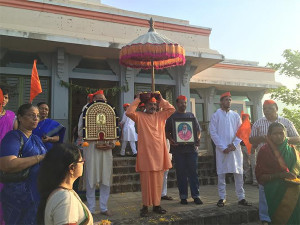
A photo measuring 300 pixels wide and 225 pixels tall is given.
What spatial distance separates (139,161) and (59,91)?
16.1ft

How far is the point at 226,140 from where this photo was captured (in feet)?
14.7

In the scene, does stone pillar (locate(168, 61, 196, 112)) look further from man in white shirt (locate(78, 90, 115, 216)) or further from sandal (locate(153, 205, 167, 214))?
sandal (locate(153, 205, 167, 214))

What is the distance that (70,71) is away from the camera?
311 inches

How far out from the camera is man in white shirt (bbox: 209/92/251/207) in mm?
4258

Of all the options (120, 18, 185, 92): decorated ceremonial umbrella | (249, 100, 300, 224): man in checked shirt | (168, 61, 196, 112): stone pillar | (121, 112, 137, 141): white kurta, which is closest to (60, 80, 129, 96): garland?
(121, 112, 137, 141): white kurta

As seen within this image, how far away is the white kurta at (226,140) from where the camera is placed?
170 inches

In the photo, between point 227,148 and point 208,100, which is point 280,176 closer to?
point 227,148

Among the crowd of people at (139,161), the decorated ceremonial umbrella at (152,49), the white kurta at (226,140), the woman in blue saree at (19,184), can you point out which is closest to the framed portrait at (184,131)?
the crowd of people at (139,161)

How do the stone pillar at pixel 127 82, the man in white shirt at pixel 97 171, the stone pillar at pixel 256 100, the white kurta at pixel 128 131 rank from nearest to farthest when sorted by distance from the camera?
the man in white shirt at pixel 97 171, the white kurta at pixel 128 131, the stone pillar at pixel 127 82, the stone pillar at pixel 256 100

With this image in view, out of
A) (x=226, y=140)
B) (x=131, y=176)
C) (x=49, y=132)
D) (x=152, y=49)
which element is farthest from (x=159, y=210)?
(x=152, y=49)

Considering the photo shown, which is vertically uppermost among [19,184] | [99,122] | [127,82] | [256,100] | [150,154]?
Result: [127,82]

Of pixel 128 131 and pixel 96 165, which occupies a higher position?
pixel 128 131

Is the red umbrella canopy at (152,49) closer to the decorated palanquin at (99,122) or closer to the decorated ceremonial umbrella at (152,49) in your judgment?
the decorated ceremonial umbrella at (152,49)

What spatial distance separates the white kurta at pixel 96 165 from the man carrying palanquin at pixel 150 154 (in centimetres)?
50
